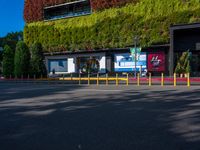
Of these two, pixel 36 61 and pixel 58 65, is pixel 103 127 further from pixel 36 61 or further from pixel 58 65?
pixel 58 65

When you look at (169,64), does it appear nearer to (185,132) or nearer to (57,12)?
(57,12)

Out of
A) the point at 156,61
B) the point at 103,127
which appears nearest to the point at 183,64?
the point at 156,61

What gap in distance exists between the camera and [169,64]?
129 feet

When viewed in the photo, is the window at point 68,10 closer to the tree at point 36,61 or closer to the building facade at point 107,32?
the building facade at point 107,32

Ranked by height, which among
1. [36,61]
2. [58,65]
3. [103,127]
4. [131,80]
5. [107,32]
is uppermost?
[107,32]

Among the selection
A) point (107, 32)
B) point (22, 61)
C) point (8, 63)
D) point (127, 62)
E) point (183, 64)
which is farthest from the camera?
point (107, 32)

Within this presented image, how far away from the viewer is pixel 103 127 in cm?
798

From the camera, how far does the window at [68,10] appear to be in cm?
4875

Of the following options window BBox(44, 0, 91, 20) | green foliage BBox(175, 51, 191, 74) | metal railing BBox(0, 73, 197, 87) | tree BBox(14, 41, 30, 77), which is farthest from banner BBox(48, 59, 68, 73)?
green foliage BBox(175, 51, 191, 74)

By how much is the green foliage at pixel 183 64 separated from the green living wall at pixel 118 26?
11.6 ft

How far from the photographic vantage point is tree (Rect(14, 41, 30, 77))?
131 ft

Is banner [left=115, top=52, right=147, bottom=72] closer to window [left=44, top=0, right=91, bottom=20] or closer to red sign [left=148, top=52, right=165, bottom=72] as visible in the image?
red sign [left=148, top=52, right=165, bottom=72]

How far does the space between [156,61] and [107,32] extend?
298 inches

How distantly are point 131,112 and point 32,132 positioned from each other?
11.4ft
